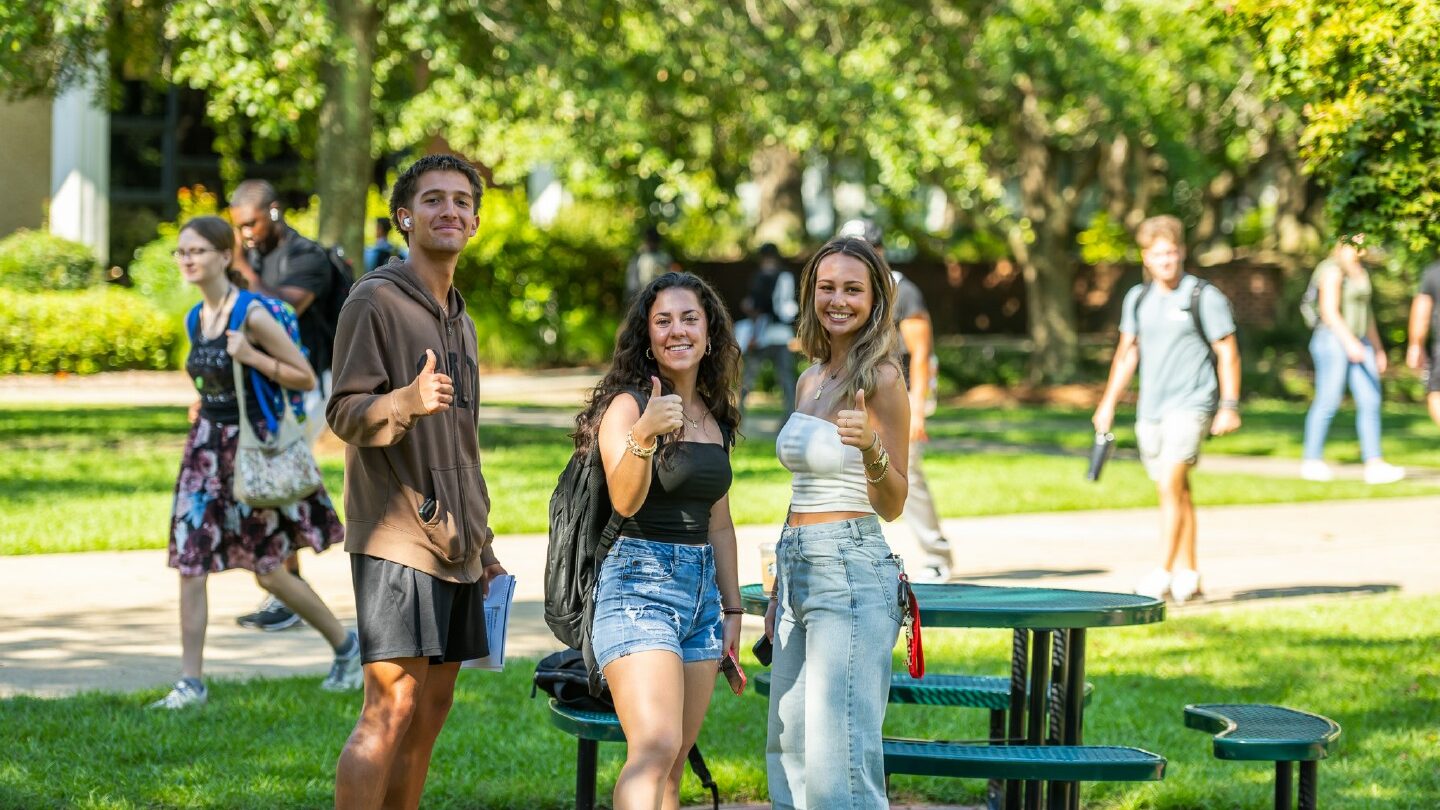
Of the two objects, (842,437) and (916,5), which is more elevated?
(916,5)

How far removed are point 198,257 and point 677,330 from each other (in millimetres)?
2661

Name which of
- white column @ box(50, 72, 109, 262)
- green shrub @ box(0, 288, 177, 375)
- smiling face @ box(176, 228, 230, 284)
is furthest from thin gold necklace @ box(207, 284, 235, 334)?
white column @ box(50, 72, 109, 262)

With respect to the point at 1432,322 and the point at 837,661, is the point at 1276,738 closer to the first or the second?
the point at 837,661

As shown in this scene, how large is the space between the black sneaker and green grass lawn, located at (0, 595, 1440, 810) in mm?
1155

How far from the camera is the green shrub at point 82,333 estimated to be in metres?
21.4

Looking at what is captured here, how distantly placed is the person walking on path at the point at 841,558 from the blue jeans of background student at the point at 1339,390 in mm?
9834

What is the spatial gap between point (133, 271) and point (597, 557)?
69.1ft

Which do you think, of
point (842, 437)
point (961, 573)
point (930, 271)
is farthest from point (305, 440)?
point (930, 271)

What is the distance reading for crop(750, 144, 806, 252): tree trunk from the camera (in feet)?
101

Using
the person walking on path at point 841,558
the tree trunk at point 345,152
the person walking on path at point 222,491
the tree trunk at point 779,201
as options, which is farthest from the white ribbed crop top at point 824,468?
the tree trunk at point 779,201

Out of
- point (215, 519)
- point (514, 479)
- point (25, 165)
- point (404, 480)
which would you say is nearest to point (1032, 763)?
point (404, 480)

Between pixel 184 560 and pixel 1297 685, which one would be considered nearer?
pixel 184 560

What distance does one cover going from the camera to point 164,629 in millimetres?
7832

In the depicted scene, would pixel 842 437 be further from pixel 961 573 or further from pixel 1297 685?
pixel 961 573
